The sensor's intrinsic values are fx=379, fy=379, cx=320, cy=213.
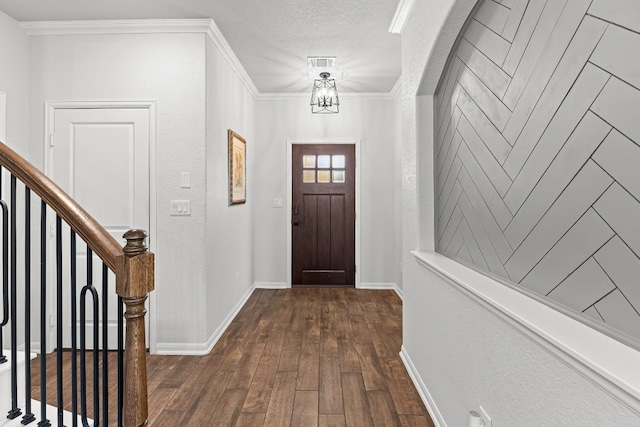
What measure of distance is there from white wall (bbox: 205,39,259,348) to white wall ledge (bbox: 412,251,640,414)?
7.34 feet

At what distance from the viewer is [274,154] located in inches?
197

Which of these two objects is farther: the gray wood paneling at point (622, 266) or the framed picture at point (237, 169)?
the framed picture at point (237, 169)

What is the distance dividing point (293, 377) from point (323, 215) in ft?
9.04

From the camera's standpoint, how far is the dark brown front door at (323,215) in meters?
5.04

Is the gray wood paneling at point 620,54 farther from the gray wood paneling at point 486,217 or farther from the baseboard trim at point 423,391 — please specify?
the baseboard trim at point 423,391

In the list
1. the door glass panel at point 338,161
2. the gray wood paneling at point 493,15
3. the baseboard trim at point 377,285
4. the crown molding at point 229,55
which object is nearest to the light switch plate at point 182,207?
the crown molding at point 229,55

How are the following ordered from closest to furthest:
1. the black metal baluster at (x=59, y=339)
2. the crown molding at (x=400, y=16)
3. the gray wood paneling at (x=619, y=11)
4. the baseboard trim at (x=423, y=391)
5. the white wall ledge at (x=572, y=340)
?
1. the white wall ledge at (x=572, y=340)
2. the gray wood paneling at (x=619, y=11)
3. the black metal baluster at (x=59, y=339)
4. the baseboard trim at (x=423, y=391)
5. the crown molding at (x=400, y=16)

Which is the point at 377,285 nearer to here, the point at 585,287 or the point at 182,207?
the point at 182,207

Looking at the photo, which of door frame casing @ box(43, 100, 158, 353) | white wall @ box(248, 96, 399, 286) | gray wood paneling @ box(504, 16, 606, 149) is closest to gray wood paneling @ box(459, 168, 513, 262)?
gray wood paneling @ box(504, 16, 606, 149)

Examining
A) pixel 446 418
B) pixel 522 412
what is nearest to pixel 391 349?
pixel 446 418

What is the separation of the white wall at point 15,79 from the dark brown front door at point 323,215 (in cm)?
287

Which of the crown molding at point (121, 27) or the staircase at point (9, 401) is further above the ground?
the crown molding at point (121, 27)

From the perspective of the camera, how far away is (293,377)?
2529 mm

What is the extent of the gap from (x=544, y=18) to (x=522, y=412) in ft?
3.98
